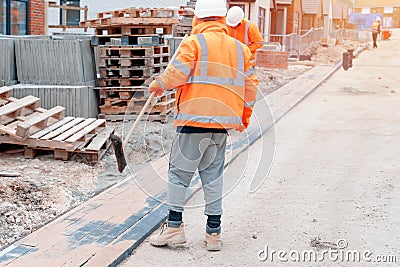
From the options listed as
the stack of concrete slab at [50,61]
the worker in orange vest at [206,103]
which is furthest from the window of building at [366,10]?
the worker in orange vest at [206,103]

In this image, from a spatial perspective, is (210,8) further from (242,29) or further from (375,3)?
(375,3)

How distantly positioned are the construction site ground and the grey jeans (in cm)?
138

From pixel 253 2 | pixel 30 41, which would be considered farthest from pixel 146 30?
pixel 253 2

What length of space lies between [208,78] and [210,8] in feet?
1.89

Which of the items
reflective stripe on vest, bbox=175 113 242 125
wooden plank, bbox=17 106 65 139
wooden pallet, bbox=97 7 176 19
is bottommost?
wooden plank, bbox=17 106 65 139

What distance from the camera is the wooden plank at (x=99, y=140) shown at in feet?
24.7

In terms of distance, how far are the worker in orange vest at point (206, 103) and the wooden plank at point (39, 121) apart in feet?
8.81

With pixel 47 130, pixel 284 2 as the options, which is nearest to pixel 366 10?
pixel 284 2

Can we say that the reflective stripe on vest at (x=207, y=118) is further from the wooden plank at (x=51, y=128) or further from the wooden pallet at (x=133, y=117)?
the wooden pallet at (x=133, y=117)

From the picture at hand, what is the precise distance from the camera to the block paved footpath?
4.72 meters

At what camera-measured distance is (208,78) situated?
193 inches

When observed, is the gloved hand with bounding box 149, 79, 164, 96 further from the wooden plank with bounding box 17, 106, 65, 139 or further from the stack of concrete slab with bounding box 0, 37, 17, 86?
the stack of concrete slab with bounding box 0, 37, 17, 86

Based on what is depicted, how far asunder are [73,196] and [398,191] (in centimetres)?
369

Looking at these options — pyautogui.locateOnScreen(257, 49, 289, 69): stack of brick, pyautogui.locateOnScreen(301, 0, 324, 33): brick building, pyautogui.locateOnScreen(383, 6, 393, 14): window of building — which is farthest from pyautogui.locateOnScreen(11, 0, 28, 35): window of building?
pyautogui.locateOnScreen(383, 6, 393, 14): window of building
